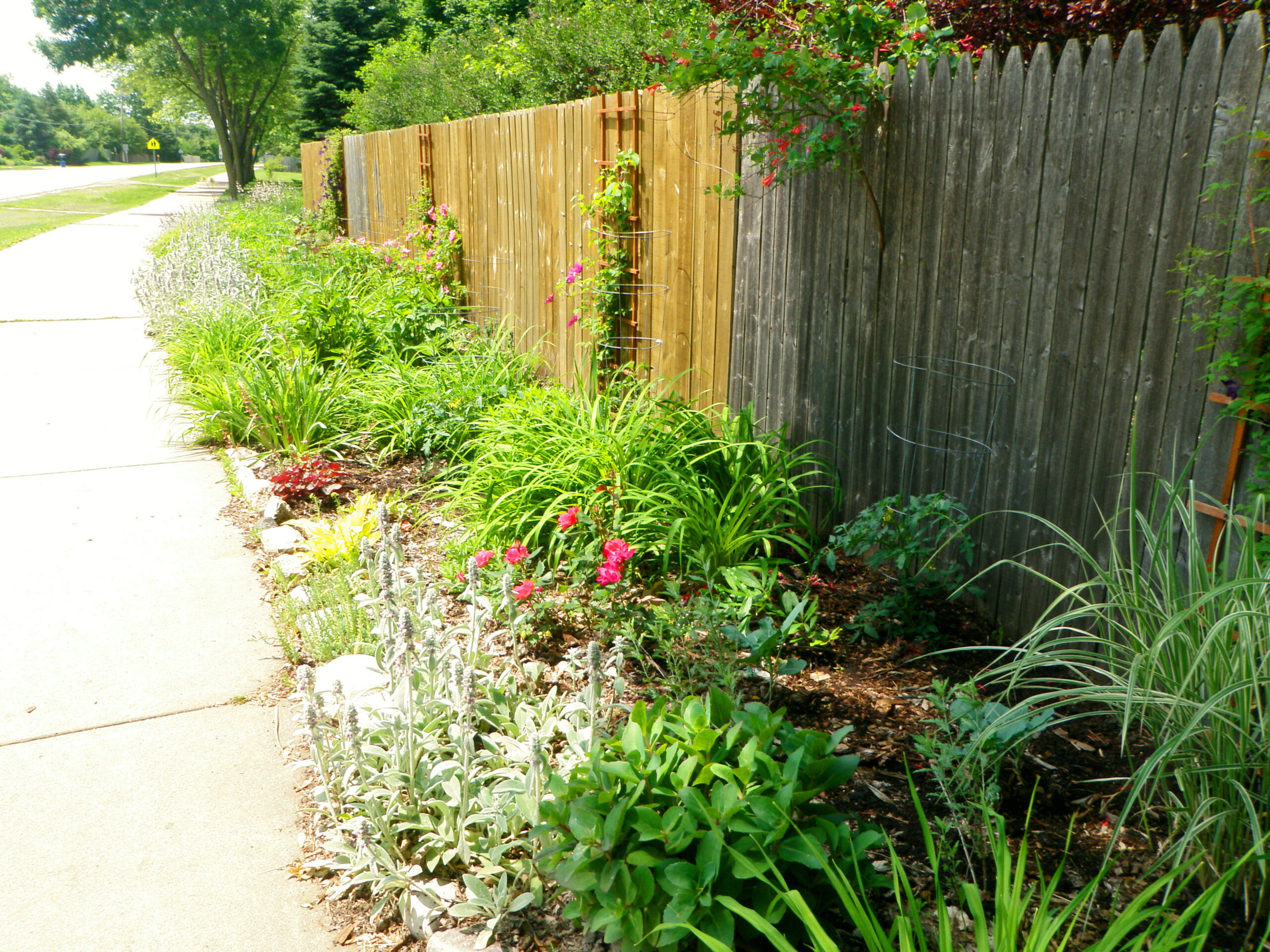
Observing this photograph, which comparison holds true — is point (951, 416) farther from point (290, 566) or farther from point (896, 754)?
point (290, 566)

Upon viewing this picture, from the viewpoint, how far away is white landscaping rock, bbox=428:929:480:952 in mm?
2227

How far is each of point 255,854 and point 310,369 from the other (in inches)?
157

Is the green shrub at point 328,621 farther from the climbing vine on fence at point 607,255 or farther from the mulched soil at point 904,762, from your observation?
the climbing vine on fence at point 607,255

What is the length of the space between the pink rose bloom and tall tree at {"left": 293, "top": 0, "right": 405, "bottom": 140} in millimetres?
32535

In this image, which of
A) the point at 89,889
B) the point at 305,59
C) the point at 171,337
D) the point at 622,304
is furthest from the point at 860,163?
the point at 305,59

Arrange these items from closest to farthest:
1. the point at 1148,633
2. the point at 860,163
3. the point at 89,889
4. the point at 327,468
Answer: the point at 1148,633 < the point at 89,889 < the point at 860,163 < the point at 327,468

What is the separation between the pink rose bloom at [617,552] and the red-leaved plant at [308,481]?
2308mm

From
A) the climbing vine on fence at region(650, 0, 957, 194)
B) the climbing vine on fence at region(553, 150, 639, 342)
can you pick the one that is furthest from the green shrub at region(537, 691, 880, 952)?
the climbing vine on fence at region(553, 150, 639, 342)

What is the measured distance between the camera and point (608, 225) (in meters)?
5.73

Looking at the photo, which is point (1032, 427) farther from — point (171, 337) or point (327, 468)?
point (171, 337)

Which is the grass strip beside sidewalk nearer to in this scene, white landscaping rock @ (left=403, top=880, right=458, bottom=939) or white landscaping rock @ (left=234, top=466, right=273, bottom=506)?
white landscaping rock @ (left=234, top=466, right=273, bottom=506)

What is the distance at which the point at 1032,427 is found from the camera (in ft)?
10.8

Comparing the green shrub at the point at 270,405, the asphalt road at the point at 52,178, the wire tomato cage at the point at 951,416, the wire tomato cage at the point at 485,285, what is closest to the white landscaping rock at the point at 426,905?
the wire tomato cage at the point at 951,416

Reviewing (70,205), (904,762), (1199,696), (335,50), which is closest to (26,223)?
(70,205)
